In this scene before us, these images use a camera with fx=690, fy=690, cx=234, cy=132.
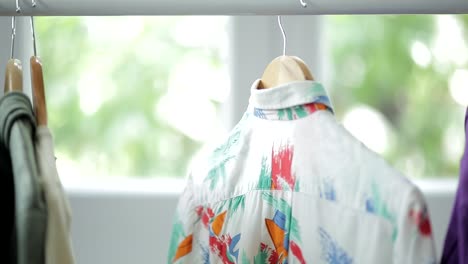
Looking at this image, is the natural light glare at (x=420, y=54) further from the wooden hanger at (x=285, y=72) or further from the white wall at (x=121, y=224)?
the wooden hanger at (x=285, y=72)

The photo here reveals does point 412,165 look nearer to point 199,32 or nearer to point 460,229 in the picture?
point 199,32

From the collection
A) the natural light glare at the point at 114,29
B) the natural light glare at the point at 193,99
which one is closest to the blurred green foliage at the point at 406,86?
the natural light glare at the point at 193,99

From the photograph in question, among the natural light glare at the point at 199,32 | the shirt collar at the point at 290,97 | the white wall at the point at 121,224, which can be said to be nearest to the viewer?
the shirt collar at the point at 290,97

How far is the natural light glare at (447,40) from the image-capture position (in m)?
1.85

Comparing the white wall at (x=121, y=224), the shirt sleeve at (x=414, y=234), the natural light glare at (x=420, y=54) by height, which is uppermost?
the natural light glare at (x=420, y=54)

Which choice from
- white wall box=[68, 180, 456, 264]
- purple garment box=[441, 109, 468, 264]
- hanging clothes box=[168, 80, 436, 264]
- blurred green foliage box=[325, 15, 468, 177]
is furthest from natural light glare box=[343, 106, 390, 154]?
purple garment box=[441, 109, 468, 264]

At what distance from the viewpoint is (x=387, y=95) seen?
186 cm

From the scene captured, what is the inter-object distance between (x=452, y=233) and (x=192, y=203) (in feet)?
1.14

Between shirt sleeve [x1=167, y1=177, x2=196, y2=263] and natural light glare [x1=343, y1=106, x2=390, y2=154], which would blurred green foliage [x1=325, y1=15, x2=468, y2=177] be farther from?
shirt sleeve [x1=167, y1=177, x2=196, y2=263]

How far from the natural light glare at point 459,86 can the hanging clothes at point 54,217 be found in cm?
140

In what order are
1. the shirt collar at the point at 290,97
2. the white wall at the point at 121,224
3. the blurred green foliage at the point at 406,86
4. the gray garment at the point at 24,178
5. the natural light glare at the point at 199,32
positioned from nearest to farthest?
the gray garment at the point at 24,178 < the shirt collar at the point at 290,97 < the white wall at the point at 121,224 < the natural light glare at the point at 199,32 < the blurred green foliage at the point at 406,86

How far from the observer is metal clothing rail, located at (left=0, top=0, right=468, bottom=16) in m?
0.82

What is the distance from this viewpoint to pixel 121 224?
1.55 m

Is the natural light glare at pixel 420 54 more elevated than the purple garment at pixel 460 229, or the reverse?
the natural light glare at pixel 420 54
